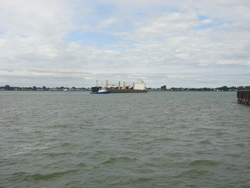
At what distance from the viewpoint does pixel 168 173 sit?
9.18 meters

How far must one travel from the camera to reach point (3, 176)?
8.88 meters

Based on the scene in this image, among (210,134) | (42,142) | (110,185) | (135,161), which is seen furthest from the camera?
(210,134)

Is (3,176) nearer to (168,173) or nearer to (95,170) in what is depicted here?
(95,170)

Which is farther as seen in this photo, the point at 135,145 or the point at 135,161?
the point at 135,145

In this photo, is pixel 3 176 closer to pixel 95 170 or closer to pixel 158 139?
pixel 95 170

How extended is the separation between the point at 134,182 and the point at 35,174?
3.99 meters

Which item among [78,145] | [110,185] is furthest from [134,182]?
[78,145]

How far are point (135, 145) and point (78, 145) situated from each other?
11.1ft

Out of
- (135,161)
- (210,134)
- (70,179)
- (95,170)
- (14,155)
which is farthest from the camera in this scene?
(210,134)

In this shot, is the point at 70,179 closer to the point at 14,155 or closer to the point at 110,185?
the point at 110,185

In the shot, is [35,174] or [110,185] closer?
[110,185]

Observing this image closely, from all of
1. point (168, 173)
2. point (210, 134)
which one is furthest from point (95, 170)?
point (210, 134)

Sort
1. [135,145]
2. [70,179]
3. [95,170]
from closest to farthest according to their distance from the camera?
[70,179] < [95,170] < [135,145]

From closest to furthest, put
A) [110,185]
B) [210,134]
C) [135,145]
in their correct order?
[110,185] → [135,145] → [210,134]
